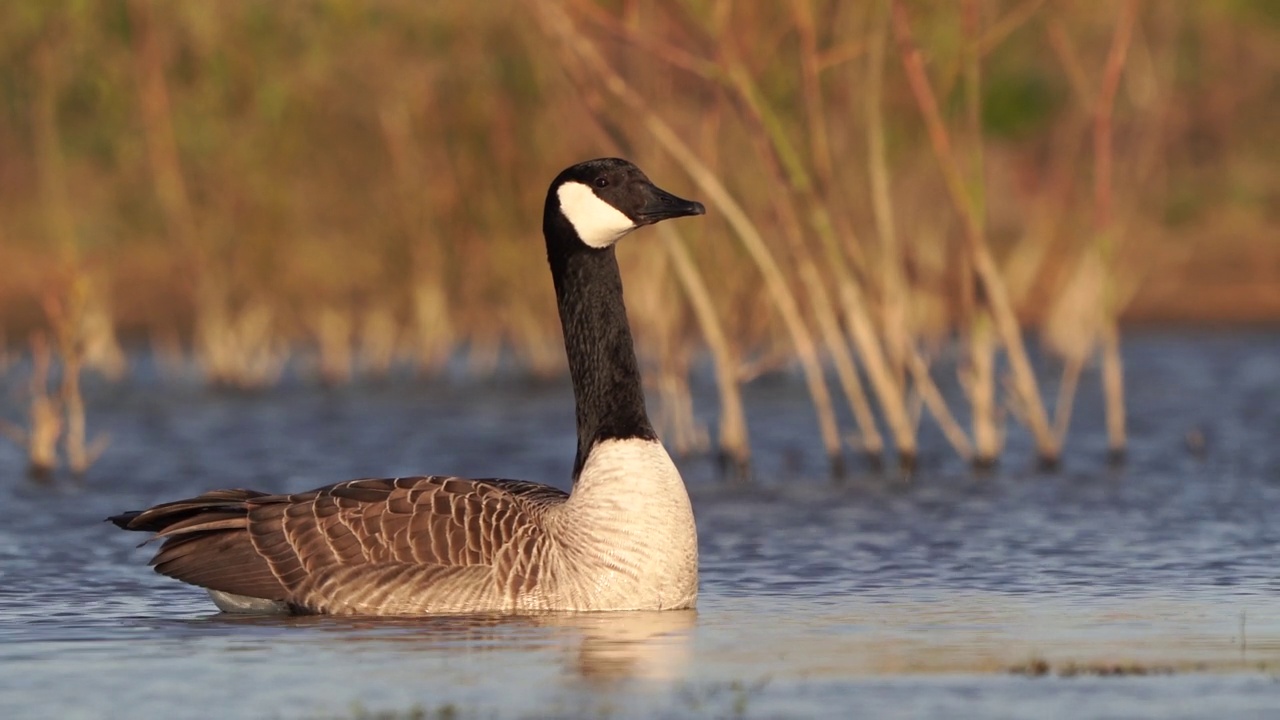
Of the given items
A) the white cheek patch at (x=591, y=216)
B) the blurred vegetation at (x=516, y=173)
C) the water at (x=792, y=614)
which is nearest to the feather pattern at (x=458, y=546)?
the water at (x=792, y=614)

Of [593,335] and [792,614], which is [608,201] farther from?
[792,614]

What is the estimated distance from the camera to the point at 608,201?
12.6 metres

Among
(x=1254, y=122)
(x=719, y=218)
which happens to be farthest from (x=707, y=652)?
(x=1254, y=122)

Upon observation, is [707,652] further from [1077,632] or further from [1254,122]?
[1254,122]

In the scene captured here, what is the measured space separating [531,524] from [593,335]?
1.33 meters

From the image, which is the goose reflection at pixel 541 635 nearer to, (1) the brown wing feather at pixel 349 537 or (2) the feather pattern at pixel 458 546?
→ (2) the feather pattern at pixel 458 546

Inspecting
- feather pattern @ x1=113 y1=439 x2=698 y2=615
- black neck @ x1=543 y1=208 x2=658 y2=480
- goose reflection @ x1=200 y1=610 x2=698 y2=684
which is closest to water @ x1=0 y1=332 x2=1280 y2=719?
goose reflection @ x1=200 y1=610 x2=698 y2=684

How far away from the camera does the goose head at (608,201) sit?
12.5 metres

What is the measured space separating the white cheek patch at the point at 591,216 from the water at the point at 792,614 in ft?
7.64

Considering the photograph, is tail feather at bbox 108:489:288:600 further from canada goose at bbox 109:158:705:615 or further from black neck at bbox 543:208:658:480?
black neck at bbox 543:208:658:480

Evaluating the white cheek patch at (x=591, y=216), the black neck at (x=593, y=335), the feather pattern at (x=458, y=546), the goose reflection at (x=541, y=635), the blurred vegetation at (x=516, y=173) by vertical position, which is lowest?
the goose reflection at (x=541, y=635)

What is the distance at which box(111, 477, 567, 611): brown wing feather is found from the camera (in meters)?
12.0

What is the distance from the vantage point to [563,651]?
1071 cm

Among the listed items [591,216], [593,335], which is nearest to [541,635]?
[593,335]
